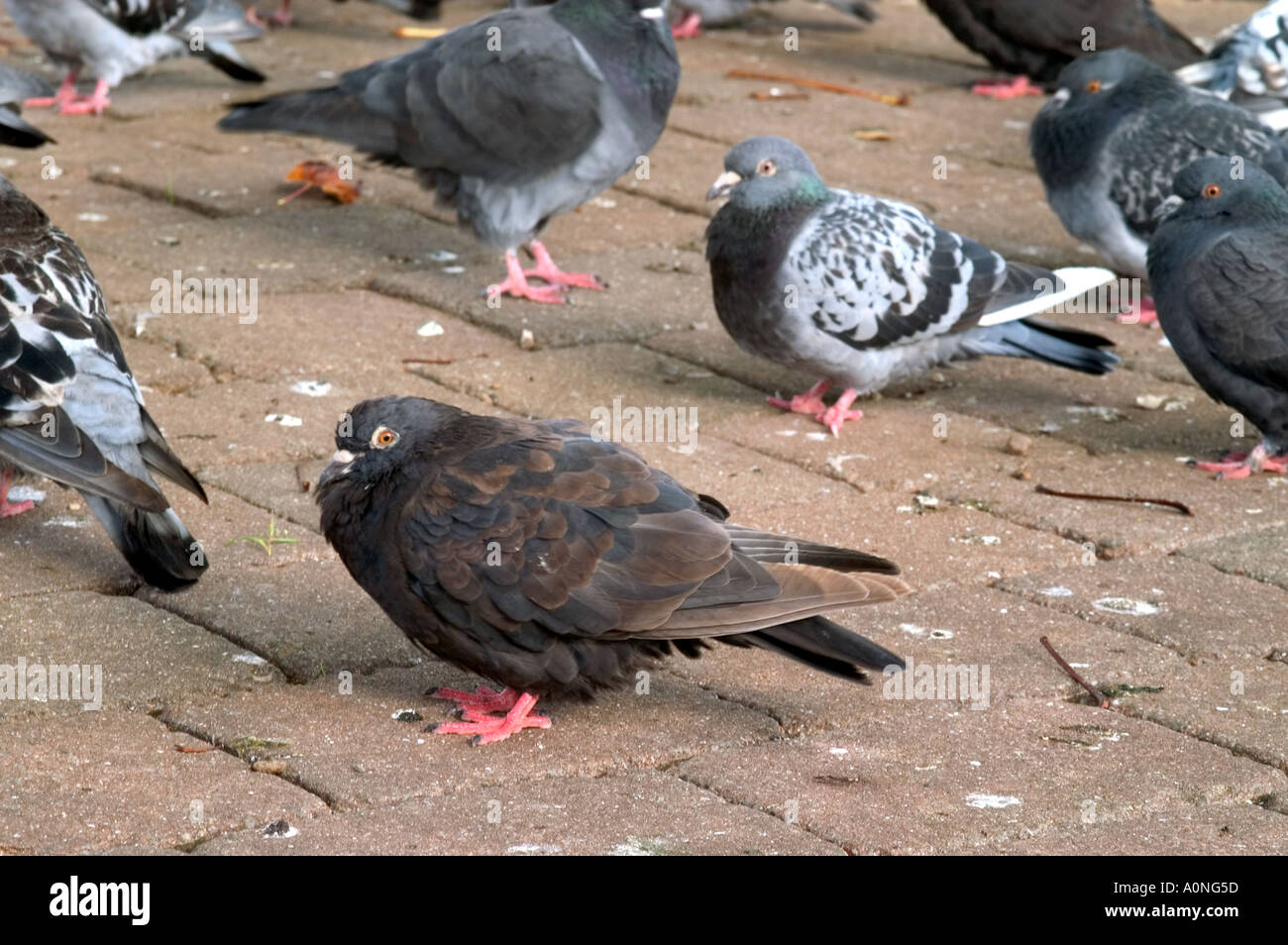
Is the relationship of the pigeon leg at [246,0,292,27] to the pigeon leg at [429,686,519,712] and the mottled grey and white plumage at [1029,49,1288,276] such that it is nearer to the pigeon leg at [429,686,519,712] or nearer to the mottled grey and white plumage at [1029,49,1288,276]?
the mottled grey and white plumage at [1029,49,1288,276]

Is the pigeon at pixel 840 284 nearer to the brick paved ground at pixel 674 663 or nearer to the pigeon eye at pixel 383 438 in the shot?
the brick paved ground at pixel 674 663

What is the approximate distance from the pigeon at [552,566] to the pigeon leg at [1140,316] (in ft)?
11.3

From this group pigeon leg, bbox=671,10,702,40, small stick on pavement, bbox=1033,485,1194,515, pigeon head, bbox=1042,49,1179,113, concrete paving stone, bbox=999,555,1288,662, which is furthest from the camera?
pigeon leg, bbox=671,10,702,40

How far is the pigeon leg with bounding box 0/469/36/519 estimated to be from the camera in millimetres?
4758

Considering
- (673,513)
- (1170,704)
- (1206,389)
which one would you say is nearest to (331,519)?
(673,513)

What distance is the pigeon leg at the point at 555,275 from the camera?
6988mm

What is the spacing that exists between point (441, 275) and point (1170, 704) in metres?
3.93

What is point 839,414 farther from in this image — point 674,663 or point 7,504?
point 7,504

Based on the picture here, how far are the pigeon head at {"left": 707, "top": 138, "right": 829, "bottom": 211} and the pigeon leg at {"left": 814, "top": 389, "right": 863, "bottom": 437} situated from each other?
0.67 m

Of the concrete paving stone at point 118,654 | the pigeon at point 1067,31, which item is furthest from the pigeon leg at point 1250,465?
the pigeon at point 1067,31

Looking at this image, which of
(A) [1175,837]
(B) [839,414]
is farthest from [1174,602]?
(B) [839,414]

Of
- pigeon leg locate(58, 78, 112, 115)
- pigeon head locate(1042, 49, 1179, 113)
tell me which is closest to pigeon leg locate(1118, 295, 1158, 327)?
pigeon head locate(1042, 49, 1179, 113)

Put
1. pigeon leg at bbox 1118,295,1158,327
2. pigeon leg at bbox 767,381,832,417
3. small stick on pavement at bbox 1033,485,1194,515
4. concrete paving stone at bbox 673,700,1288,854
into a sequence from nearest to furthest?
concrete paving stone at bbox 673,700,1288,854
small stick on pavement at bbox 1033,485,1194,515
pigeon leg at bbox 767,381,832,417
pigeon leg at bbox 1118,295,1158,327

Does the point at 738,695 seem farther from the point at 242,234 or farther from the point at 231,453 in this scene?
the point at 242,234
